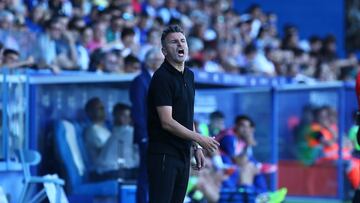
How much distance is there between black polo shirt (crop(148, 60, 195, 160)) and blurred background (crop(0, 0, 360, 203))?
256cm

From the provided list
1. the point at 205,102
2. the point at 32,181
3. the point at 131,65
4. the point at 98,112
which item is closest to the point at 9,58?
the point at 98,112

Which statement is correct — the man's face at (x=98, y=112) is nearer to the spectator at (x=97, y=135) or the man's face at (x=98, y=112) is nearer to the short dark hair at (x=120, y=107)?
the spectator at (x=97, y=135)

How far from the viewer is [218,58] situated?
17.2 meters

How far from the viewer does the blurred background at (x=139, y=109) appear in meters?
11.0

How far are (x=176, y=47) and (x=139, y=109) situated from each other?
2827 mm

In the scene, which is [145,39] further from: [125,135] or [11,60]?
[11,60]

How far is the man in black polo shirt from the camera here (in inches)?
297

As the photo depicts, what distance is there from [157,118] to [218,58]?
9.68 metres

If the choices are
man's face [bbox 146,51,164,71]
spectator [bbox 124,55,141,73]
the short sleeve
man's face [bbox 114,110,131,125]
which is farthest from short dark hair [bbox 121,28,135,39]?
the short sleeve

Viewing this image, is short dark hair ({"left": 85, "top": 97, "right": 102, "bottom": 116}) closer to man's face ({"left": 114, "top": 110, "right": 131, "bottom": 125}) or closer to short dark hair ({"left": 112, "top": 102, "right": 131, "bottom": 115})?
short dark hair ({"left": 112, "top": 102, "right": 131, "bottom": 115})

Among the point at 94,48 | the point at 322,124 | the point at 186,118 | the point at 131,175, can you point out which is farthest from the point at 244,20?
the point at 186,118

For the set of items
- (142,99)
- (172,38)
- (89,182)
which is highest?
(172,38)

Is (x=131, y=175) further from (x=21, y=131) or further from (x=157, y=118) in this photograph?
(x=157, y=118)

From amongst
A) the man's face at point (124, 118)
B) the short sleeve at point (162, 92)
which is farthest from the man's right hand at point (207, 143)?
the man's face at point (124, 118)
